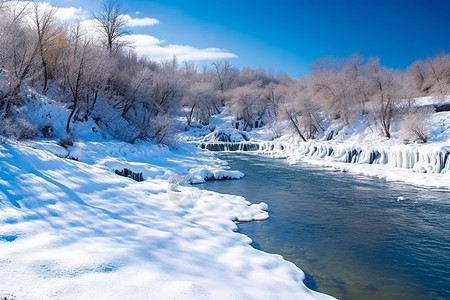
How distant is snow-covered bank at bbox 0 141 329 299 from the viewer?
415 centimetres

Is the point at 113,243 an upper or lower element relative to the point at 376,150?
lower

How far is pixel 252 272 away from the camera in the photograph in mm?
5738

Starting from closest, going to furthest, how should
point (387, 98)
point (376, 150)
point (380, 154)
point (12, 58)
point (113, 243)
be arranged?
point (113, 243)
point (12, 58)
point (380, 154)
point (376, 150)
point (387, 98)

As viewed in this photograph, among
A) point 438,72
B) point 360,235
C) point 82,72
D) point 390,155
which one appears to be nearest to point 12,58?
point 82,72

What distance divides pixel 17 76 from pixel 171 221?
1476 centimetres

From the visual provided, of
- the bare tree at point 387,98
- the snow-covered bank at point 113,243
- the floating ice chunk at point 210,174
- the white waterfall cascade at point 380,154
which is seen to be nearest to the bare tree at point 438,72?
the bare tree at point 387,98

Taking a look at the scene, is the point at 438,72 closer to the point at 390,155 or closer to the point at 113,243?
the point at 390,155

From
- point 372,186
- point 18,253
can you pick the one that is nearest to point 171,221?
point 18,253

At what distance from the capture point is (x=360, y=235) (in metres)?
9.16

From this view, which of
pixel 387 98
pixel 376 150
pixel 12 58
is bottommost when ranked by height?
pixel 376 150

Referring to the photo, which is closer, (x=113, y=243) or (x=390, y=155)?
(x=113, y=243)

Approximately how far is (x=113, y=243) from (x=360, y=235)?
6.87 meters

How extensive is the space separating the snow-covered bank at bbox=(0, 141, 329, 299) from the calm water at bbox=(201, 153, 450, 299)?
0.88 meters

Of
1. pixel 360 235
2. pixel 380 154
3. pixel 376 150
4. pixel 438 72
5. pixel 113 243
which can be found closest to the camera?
pixel 113 243
